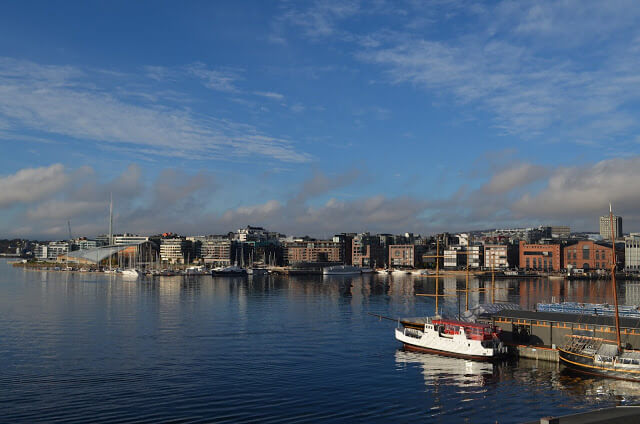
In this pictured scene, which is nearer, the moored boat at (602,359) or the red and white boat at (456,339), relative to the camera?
the moored boat at (602,359)

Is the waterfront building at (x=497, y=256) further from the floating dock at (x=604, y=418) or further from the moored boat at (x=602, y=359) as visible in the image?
the floating dock at (x=604, y=418)

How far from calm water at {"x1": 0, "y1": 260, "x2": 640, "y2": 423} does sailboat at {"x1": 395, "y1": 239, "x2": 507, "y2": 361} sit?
3.73 ft

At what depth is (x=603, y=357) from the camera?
35750 mm

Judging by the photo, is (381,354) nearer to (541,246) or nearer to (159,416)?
(159,416)

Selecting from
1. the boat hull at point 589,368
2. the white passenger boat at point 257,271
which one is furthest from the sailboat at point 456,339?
the white passenger boat at point 257,271

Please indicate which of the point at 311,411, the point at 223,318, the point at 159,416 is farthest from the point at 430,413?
the point at 223,318

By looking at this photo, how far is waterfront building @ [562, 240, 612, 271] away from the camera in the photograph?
576 ft

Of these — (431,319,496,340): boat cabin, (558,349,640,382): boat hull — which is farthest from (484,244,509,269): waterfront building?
(558,349,640,382): boat hull

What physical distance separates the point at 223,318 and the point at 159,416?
34725mm

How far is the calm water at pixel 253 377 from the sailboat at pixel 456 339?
3.73 ft

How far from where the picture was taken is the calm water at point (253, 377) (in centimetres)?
2803

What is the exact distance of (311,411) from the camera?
28172 millimetres

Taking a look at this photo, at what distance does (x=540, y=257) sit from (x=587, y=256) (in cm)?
1453

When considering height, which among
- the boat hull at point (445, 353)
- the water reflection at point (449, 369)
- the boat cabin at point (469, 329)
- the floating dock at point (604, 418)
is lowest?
the water reflection at point (449, 369)
